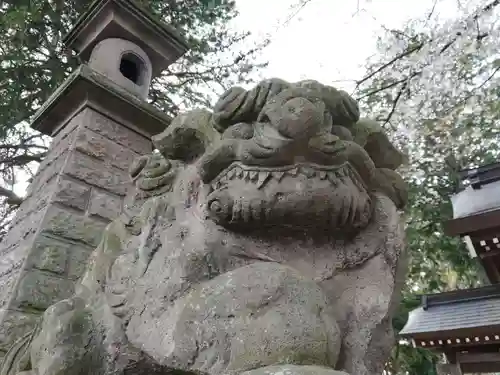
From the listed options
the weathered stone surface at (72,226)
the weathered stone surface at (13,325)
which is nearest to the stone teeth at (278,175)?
the weathered stone surface at (13,325)

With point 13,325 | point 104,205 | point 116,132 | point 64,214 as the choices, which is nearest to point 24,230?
point 64,214

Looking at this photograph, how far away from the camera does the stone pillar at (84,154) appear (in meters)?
1.66

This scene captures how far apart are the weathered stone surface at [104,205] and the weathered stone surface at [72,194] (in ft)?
0.11

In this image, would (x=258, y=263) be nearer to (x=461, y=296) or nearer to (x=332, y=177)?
(x=332, y=177)

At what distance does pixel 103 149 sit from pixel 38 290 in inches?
27.6

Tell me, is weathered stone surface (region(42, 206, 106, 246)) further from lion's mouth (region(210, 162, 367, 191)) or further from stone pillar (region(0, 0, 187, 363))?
lion's mouth (region(210, 162, 367, 191))

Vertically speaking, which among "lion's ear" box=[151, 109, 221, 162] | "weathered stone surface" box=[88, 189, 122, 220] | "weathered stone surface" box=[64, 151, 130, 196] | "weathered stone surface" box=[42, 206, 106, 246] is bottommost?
"lion's ear" box=[151, 109, 221, 162]

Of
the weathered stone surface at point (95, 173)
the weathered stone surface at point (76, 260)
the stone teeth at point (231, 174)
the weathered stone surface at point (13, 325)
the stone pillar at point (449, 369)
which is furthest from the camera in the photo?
the stone pillar at point (449, 369)

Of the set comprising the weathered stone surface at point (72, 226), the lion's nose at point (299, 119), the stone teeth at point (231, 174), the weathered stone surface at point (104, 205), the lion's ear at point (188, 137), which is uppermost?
the weathered stone surface at point (104, 205)

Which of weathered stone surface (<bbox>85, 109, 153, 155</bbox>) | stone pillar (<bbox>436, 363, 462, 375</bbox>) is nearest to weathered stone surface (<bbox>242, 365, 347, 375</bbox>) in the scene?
weathered stone surface (<bbox>85, 109, 153, 155</bbox>)

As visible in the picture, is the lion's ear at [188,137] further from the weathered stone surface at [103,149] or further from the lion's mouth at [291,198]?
the weathered stone surface at [103,149]

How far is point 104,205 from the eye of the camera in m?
1.99

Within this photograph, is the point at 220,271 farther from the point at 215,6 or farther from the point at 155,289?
the point at 215,6

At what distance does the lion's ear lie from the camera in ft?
3.20
